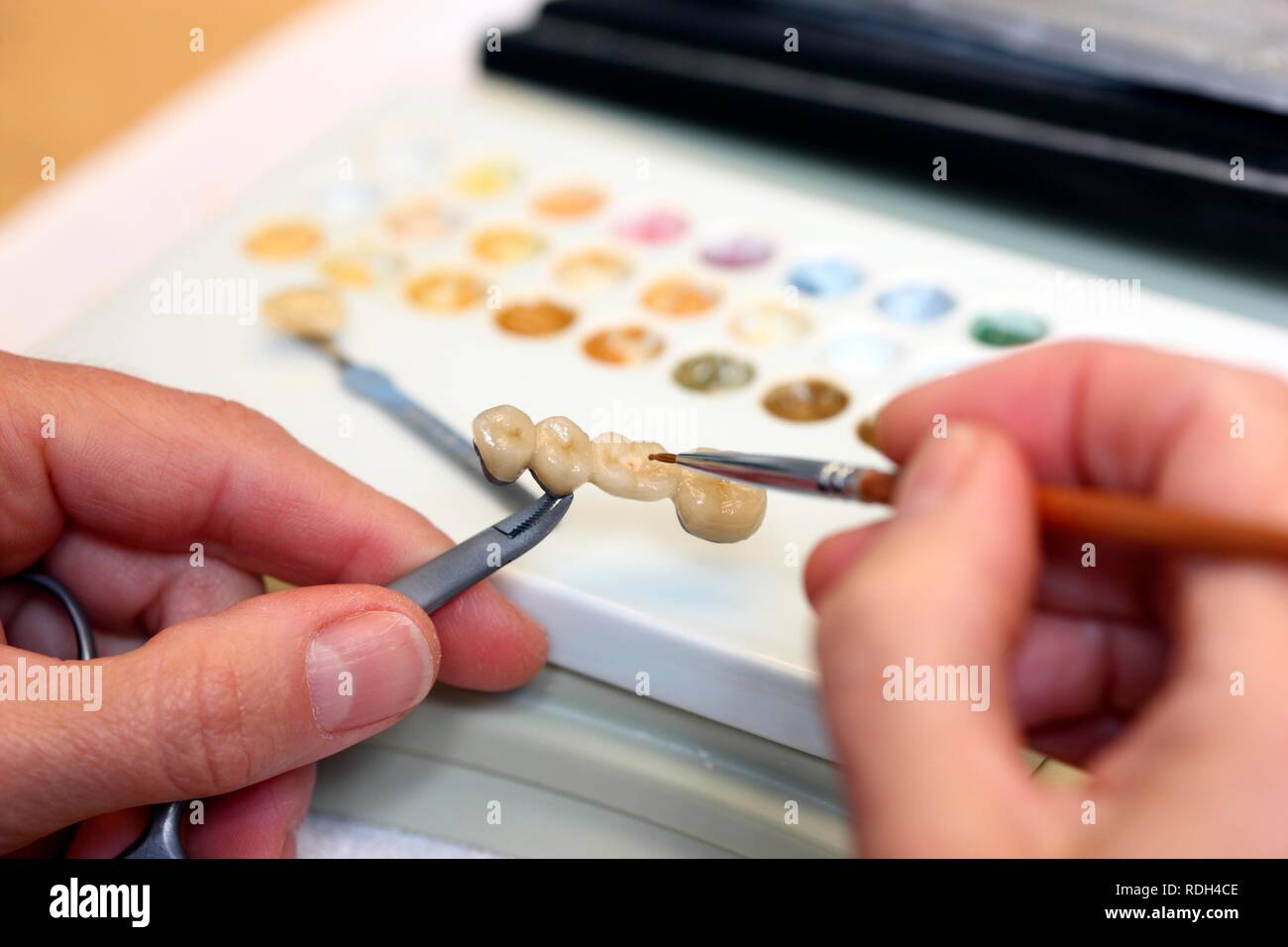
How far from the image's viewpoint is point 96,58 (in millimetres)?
1587

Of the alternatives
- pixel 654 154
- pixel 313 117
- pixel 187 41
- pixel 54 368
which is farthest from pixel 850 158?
pixel 187 41

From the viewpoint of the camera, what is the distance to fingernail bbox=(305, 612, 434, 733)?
42cm

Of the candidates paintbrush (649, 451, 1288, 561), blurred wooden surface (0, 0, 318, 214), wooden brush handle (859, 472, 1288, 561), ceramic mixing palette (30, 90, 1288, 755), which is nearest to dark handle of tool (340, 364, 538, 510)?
ceramic mixing palette (30, 90, 1288, 755)

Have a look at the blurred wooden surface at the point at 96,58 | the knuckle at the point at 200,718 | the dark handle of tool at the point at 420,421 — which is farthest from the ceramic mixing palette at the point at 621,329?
the blurred wooden surface at the point at 96,58

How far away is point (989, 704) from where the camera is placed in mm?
305

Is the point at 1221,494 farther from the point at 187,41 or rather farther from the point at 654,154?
the point at 187,41

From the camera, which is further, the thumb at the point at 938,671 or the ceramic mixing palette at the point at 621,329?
the ceramic mixing palette at the point at 621,329

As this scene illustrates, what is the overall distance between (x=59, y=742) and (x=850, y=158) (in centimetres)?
55

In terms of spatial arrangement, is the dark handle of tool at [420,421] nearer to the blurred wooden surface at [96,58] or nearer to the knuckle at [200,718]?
the knuckle at [200,718]

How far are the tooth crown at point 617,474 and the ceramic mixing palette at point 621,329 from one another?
3cm

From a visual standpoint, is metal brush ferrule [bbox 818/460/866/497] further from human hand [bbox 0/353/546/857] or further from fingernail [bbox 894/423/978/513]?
human hand [bbox 0/353/546/857]

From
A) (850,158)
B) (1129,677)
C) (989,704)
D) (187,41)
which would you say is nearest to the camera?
(989,704)

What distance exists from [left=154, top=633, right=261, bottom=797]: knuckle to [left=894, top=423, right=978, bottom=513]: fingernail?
0.70 ft

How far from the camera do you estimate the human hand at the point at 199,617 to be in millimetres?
406
